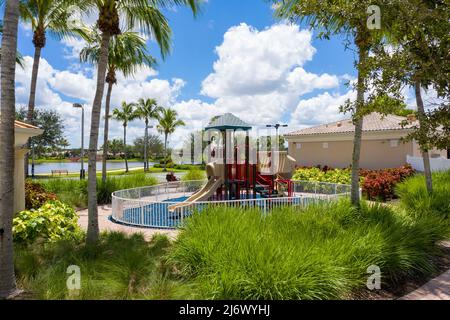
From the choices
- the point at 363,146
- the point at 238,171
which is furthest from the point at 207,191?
the point at 363,146

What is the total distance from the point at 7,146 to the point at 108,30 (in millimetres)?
4876

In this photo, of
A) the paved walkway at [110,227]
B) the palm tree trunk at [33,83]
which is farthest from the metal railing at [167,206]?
the palm tree trunk at [33,83]

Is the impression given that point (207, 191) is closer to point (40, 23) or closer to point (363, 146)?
point (40, 23)

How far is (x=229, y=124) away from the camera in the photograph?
1417cm

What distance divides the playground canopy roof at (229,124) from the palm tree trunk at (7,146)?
9.78 meters

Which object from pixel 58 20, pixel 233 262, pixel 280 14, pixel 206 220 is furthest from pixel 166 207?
pixel 58 20

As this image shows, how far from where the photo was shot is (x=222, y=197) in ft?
51.0

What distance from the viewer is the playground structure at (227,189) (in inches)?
415

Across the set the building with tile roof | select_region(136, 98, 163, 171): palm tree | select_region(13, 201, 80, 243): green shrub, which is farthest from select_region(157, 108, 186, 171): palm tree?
select_region(13, 201, 80, 243): green shrub

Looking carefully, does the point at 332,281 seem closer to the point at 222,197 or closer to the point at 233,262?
the point at 233,262

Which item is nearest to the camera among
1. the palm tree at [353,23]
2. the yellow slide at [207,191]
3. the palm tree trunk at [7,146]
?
the palm tree trunk at [7,146]

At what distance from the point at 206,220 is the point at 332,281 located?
9.07 ft

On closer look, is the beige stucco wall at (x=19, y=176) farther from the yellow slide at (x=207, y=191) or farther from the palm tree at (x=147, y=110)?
the palm tree at (x=147, y=110)

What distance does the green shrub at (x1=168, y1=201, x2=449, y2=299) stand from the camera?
173 inches
